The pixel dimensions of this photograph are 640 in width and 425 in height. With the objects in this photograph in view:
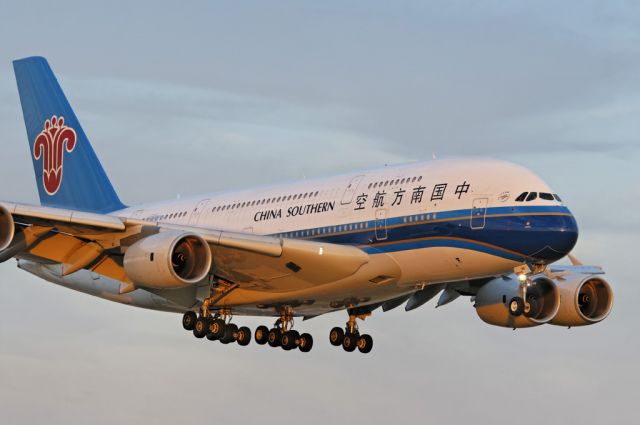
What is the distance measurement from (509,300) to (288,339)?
26.7 feet

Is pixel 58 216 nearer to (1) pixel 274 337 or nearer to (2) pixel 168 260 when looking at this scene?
(2) pixel 168 260

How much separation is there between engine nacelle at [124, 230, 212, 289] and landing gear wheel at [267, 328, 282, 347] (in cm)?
820

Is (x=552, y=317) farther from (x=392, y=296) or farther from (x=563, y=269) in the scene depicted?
(x=392, y=296)

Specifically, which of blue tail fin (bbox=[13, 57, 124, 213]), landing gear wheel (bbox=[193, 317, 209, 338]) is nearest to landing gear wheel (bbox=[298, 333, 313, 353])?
landing gear wheel (bbox=[193, 317, 209, 338])

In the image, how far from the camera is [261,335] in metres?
53.5

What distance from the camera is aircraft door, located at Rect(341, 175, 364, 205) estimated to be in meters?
47.0

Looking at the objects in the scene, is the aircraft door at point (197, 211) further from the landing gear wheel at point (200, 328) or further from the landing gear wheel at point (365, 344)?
the landing gear wheel at point (365, 344)

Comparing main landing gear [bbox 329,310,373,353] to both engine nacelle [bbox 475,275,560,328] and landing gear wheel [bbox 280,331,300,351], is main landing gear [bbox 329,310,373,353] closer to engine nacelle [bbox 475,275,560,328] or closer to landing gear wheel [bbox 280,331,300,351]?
landing gear wheel [bbox 280,331,300,351]

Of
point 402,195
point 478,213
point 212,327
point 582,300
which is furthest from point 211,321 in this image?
point 582,300

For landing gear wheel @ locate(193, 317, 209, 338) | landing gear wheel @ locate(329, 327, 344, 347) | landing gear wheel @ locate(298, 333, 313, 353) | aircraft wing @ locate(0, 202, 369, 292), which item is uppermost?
aircraft wing @ locate(0, 202, 369, 292)

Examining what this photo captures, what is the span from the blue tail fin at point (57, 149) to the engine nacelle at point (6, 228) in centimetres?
1615

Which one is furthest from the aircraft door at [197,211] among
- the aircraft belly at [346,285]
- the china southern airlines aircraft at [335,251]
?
the aircraft belly at [346,285]

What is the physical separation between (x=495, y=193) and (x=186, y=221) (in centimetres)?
1452

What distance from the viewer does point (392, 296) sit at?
1939 inches
